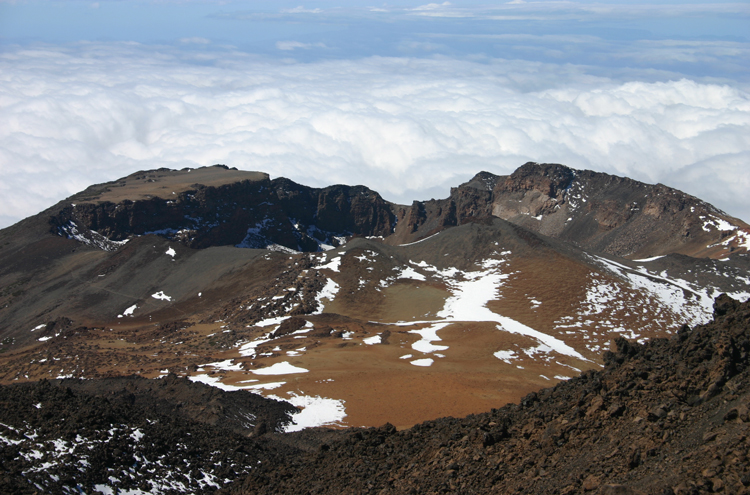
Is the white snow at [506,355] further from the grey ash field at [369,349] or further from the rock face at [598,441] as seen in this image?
the rock face at [598,441]

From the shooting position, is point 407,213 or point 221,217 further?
point 407,213

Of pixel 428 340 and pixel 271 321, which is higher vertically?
pixel 428 340

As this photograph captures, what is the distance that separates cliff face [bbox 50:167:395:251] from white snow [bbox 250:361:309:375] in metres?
96.2

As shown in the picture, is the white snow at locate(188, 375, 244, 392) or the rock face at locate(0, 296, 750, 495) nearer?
the rock face at locate(0, 296, 750, 495)

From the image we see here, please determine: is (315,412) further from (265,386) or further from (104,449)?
(104,449)

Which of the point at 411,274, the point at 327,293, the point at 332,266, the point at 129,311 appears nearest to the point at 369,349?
the point at 327,293

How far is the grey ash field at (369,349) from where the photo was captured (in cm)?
1819

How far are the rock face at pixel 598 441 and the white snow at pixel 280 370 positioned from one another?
71.3ft

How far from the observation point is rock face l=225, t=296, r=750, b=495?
1443 cm

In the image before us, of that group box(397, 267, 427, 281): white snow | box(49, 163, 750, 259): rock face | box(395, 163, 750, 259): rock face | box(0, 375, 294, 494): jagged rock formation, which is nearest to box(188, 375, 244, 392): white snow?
box(0, 375, 294, 494): jagged rock formation

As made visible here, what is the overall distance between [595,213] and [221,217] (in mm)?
97925

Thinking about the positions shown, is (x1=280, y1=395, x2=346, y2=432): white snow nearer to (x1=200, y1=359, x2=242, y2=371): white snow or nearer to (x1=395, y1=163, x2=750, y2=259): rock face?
(x1=200, y1=359, x2=242, y2=371): white snow

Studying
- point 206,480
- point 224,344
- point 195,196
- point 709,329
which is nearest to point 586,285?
point 224,344

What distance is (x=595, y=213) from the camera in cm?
16012
